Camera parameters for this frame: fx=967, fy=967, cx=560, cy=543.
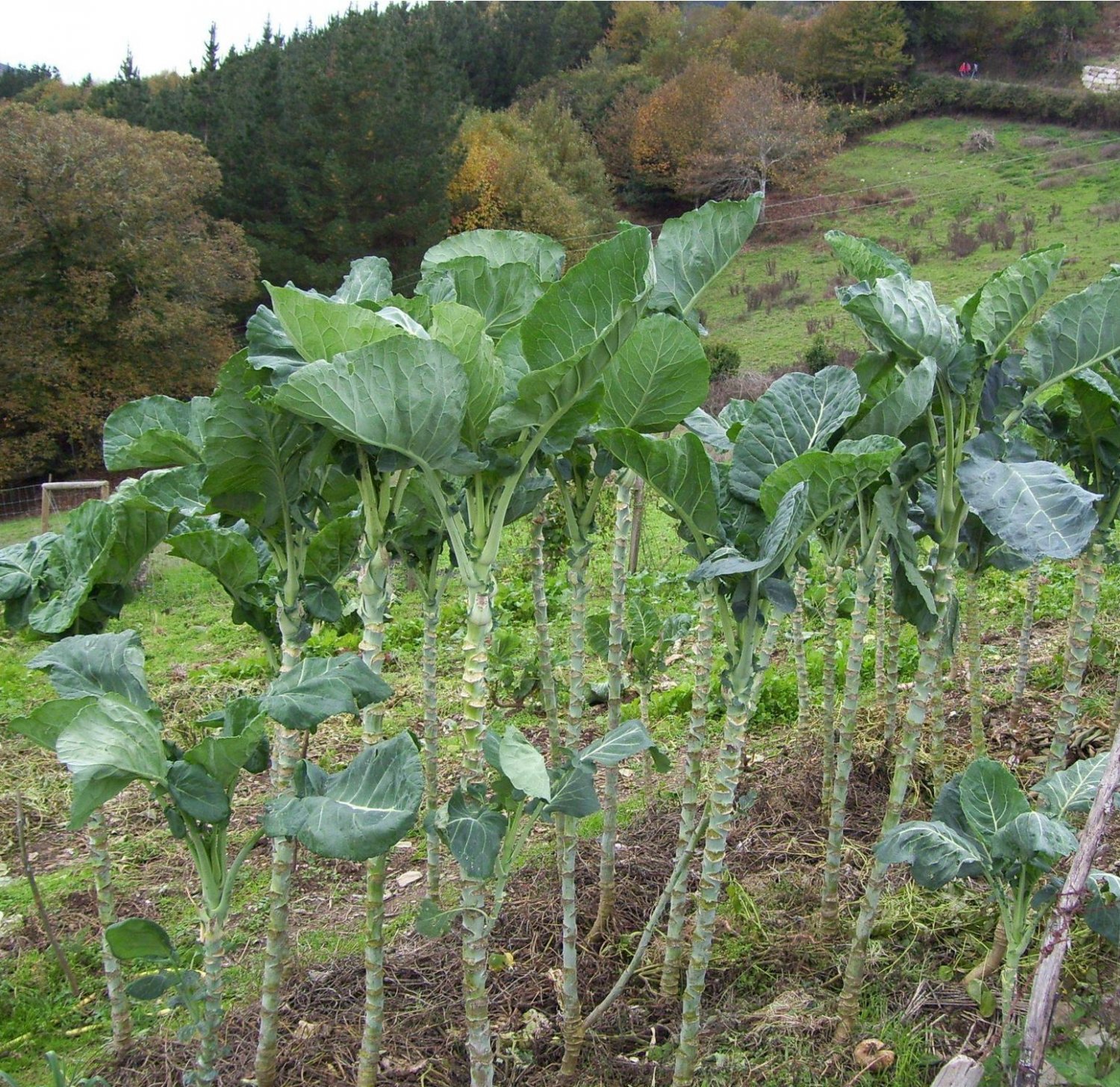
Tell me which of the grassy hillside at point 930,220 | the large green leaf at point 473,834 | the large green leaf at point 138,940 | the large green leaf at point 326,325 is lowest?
the large green leaf at point 138,940

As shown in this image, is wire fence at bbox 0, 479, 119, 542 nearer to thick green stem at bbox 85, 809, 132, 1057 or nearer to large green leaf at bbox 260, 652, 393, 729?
thick green stem at bbox 85, 809, 132, 1057

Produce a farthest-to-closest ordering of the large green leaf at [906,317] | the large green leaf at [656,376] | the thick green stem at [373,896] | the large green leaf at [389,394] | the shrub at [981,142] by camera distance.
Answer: the shrub at [981,142] → the thick green stem at [373,896] → the large green leaf at [906,317] → the large green leaf at [656,376] → the large green leaf at [389,394]

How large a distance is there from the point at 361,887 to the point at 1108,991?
7.70 feet

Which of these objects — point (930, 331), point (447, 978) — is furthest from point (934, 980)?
point (930, 331)

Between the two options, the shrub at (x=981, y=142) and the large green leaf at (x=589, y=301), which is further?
the shrub at (x=981, y=142)

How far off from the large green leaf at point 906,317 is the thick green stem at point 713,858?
2.19 ft

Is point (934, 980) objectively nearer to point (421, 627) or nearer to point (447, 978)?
point (447, 978)

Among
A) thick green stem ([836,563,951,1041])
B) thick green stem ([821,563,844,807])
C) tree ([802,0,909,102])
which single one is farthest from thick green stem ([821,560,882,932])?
tree ([802,0,909,102])

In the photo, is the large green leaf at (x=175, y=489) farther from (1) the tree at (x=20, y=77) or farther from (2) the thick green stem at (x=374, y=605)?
(1) the tree at (x=20, y=77)

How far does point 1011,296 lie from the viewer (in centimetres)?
199

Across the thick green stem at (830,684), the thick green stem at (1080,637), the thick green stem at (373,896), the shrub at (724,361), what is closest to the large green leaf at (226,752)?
the thick green stem at (373,896)

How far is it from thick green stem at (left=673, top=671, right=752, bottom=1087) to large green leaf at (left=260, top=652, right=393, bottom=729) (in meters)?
0.67

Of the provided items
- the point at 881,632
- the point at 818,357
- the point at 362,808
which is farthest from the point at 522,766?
the point at 818,357

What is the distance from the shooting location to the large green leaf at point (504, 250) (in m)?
2.20
